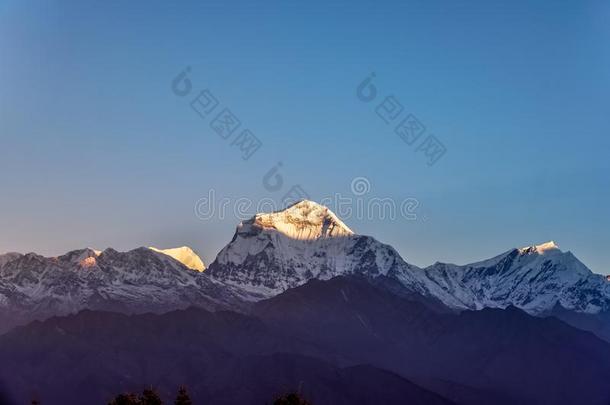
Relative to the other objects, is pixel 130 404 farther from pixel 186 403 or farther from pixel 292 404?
pixel 292 404

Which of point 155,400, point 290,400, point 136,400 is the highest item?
point 290,400

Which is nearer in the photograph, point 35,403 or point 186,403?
point 35,403

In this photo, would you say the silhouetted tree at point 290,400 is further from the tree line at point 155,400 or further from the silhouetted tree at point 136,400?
the silhouetted tree at point 136,400

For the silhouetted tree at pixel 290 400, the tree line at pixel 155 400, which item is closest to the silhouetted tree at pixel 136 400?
the tree line at pixel 155 400

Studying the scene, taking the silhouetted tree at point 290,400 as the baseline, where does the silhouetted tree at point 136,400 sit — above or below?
below

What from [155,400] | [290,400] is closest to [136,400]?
[155,400]

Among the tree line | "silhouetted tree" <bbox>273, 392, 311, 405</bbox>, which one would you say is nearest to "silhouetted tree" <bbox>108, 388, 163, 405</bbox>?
the tree line

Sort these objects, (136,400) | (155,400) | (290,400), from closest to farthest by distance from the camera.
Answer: (290,400), (155,400), (136,400)

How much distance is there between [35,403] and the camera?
520 feet

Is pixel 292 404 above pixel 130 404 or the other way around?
above

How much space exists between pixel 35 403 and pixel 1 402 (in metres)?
9.84

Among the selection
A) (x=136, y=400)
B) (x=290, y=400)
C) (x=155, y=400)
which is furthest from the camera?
(x=136, y=400)

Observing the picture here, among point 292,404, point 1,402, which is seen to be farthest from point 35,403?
point 292,404

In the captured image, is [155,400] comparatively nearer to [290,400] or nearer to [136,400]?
[136,400]
